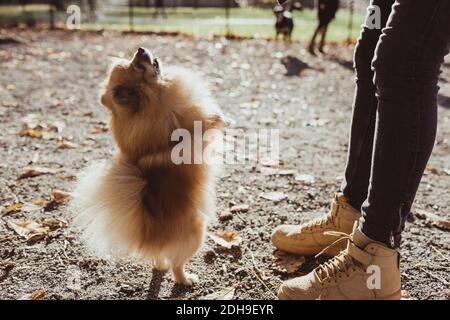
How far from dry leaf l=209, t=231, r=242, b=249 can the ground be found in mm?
33

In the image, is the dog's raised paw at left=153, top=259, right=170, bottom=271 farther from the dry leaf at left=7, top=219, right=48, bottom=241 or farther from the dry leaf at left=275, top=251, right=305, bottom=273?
the dry leaf at left=7, top=219, right=48, bottom=241

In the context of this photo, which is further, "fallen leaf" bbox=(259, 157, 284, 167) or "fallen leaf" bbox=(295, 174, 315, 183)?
"fallen leaf" bbox=(259, 157, 284, 167)

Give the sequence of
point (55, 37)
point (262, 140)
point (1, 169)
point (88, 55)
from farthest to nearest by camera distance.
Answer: point (55, 37), point (88, 55), point (262, 140), point (1, 169)

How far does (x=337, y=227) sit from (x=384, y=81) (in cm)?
93

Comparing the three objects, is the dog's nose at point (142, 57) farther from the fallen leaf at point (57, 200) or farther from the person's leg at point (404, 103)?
the fallen leaf at point (57, 200)

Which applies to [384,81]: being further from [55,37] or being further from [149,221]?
[55,37]

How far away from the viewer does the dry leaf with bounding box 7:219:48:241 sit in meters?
2.52

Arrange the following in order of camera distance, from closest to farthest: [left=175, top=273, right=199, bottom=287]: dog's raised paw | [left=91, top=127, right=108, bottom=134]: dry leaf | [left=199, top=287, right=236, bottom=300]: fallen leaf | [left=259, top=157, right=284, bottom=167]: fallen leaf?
[left=199, top=287, right=236, bottom=300]: fallen leaf
[left=175, top=273, right=199, bottom=287]: dog's raised paw
[left=259, top=157, right=284, bottom=167]: fallen leaf
[left=91, top=127, right=108, bottom=134]: dry leaf

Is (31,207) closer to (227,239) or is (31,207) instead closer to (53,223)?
(53,223)

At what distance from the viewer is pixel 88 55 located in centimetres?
873

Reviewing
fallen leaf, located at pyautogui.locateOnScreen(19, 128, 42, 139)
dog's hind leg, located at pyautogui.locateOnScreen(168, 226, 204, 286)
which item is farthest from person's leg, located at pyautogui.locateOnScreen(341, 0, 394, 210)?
fallen leaf, located at pyautogui.locateOnScreen(19, 128, 42, 139)

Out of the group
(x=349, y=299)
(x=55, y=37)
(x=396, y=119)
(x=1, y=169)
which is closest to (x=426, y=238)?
(x=349, y=299)

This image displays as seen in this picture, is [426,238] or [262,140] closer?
[426,238]

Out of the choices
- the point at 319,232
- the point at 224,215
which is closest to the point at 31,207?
the point at 224,215
